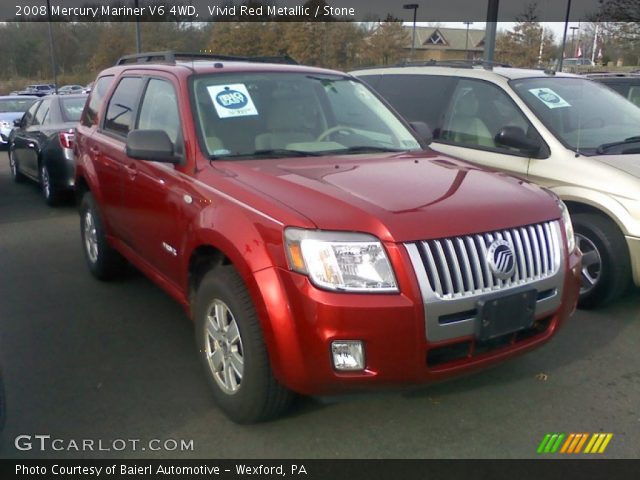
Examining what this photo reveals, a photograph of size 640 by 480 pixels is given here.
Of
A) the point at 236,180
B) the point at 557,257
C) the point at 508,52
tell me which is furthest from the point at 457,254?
the point at 508,52

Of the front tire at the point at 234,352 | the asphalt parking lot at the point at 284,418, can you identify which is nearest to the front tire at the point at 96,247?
the asphalt parking lot at the point at 284,418

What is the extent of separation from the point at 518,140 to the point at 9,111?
15.3 metres

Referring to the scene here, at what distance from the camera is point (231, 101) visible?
3951mm

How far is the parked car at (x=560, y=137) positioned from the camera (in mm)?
4645

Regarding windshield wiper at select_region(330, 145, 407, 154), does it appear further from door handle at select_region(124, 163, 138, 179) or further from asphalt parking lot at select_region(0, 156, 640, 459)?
asphalt parking lot at select_region(0, 156, 640, 459)

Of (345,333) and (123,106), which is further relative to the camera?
(123,106)

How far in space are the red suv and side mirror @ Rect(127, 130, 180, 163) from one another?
0.04 ft

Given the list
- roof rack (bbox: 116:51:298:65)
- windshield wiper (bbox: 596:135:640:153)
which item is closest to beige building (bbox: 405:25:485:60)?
windshield wiper (bbox: 596:135:640:153)

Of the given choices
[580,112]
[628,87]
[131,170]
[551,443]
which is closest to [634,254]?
[580,112]

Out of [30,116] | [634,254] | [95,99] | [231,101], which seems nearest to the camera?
[231,101]

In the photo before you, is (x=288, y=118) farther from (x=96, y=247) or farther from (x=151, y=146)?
(x=96, y=247)

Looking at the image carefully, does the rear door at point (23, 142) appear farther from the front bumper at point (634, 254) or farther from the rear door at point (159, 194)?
the front bumper at point (634, 254)
